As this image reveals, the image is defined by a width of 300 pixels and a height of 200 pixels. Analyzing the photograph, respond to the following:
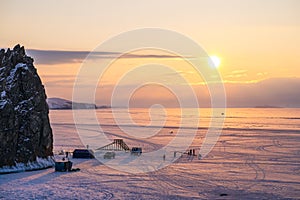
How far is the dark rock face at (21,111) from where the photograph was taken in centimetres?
3712

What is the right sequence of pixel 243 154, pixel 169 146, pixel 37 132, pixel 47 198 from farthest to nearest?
1. pixel 169 146
2. pixel 243 154
3. pixel 37 132
4. pixel 47 198

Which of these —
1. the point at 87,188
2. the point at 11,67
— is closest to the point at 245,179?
the point at 87,188

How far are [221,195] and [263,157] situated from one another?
2131cm

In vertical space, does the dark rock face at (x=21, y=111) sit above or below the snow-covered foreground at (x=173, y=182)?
above

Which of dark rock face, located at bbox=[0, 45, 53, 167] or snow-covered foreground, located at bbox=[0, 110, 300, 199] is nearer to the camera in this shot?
snow-covered foreground, located at bbox=[0, 110, 300, 199]

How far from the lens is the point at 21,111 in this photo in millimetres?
39250

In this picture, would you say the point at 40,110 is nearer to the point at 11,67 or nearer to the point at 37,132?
the point at 37,132

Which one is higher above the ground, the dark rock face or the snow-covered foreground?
the dark rock face

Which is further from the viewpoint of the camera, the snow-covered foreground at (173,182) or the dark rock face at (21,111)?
the dark rock face at (21,111)

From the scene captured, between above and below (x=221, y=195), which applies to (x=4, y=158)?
above

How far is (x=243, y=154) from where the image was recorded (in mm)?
49719

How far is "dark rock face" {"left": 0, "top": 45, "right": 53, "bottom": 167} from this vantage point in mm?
37125

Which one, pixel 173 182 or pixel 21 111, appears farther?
pixel 21 111

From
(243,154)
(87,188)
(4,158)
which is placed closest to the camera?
(87,188)
